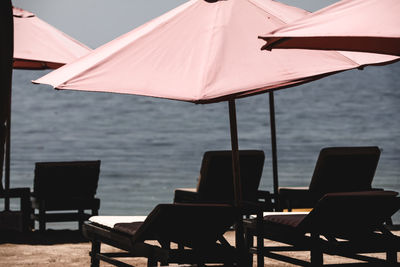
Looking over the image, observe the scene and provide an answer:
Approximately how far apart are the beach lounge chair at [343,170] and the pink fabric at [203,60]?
163 cm

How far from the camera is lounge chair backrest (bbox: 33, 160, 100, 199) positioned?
7.89m

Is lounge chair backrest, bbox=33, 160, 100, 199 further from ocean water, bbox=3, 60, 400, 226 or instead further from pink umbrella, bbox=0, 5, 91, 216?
ocean water, bbox=3, 60, 400, 226

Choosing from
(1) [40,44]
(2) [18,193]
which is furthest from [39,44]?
(2) [18,193]

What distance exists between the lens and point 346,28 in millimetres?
3479

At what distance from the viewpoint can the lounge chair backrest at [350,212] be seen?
4.30 m

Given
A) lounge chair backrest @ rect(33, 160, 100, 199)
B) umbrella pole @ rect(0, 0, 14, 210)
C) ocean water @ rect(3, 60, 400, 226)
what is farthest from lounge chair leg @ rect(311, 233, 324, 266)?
ocean water @ rect(3, 60, 400, 226)

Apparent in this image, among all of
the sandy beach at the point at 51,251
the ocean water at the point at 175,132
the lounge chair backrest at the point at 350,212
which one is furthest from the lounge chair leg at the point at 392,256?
the ocean water at the point at 175,132

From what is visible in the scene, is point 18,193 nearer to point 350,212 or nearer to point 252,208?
point 252,208

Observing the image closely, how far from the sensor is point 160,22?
4562mm

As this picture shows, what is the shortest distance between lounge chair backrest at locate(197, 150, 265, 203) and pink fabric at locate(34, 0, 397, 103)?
8.40 ft

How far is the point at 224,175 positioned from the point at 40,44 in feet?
7.11

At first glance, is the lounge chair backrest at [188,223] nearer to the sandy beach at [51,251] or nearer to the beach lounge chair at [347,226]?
the beach lounge chair at [347,226]

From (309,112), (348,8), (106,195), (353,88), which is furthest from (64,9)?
(348,8)

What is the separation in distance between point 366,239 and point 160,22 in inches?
64.0
